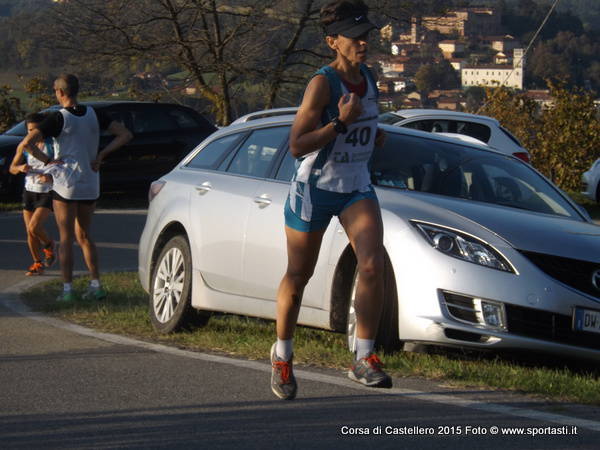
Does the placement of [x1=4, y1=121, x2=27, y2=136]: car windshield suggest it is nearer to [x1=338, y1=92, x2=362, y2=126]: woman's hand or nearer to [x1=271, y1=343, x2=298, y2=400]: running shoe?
[x1=271, y1=343, x2=298, y2=400]: running shoe

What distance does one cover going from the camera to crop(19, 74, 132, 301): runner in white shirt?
9539mm

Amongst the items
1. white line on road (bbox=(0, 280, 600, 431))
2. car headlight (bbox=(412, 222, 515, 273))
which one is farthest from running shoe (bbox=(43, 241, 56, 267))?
car headlight (bbox=(412, 222, 515, 273))

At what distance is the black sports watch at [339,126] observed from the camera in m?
5.57

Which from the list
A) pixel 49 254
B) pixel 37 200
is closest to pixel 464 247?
pixel 37 200

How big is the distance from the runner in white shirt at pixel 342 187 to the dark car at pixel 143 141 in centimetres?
1420

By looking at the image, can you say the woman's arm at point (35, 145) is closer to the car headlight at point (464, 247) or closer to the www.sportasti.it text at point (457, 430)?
the car headlight at point (464, 247)

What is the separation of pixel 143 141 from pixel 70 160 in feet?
36.4

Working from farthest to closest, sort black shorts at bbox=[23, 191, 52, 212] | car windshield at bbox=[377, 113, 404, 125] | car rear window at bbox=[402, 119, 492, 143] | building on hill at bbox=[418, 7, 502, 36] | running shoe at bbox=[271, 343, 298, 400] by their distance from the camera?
building on hill at bbox=[418, 7, 502, 36]
car rear window at bbox=[402, 119, 492, 143]
car windshield at bbox=[377, 113, 404, 125]
black shorts at bbox=[23, 191, 52, 212]
running shoe at bbox=[271, 343, 298, 400]

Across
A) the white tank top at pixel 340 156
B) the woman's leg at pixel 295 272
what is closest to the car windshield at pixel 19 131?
the woman's leg at pixel 295 272

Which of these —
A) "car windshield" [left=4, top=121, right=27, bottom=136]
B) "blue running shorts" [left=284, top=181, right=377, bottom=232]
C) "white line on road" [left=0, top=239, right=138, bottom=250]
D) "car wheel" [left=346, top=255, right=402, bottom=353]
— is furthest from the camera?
"car windshield" [left=4, top=121, right=27, bottom=136]

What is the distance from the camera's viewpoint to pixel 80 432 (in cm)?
502

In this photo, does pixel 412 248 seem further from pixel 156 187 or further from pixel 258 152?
pixel 156 187

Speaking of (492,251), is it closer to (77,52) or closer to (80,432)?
(80,432)

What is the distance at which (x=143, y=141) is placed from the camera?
20.6 meters
